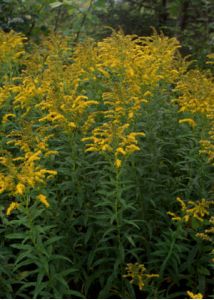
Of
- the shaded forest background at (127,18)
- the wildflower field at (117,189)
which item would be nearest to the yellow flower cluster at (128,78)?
the wildflower field at (117,189)

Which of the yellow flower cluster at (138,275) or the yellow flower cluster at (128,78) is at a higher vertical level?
the yellow flower cluster at (128,78)

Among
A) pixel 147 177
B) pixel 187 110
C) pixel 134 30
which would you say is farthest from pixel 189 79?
pixel 134 30

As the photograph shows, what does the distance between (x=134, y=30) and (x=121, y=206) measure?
20.0ft

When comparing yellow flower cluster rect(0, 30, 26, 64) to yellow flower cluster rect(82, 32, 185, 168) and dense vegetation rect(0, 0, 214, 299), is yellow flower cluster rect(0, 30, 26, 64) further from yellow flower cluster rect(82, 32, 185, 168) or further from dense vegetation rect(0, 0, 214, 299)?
yellow flower cluster rect(82, 32, 185, 168)

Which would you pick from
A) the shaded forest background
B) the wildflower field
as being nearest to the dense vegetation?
the wildflower field

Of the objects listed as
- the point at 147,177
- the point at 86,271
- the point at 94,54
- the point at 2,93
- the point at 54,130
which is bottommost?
the point at 86,271

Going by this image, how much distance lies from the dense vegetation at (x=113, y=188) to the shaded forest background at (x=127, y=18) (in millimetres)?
3125

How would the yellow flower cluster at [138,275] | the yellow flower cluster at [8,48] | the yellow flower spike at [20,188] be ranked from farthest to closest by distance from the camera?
the yellow flower cluster at [8,48]
the yellow flower cluster at [138,275]
the yellow flower spike at [20,188]

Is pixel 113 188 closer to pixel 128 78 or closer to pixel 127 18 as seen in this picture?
pixel 128 78

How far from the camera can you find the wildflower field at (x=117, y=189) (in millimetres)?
2980

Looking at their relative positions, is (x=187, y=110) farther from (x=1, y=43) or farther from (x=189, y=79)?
(x=1, y=43)

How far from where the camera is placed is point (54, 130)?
373 cm

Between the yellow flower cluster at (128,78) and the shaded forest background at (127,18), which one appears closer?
the yellow flower cluster at (128,78)

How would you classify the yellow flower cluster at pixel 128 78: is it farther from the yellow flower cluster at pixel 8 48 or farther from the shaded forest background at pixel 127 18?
the shaded forest background at pixel 127 18
